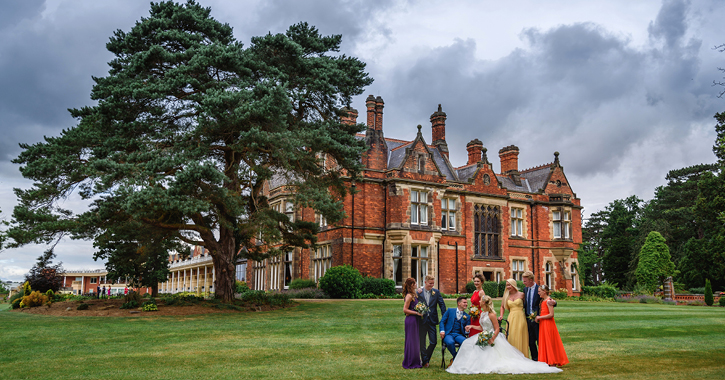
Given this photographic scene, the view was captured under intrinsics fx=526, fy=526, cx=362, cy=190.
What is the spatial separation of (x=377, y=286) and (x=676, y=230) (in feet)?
124

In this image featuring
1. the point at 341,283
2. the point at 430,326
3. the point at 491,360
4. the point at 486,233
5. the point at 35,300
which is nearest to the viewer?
the point at 491,360

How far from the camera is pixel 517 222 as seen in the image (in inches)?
1494

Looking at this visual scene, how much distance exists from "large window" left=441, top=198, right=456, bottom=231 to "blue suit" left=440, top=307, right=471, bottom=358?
2409 centimetres

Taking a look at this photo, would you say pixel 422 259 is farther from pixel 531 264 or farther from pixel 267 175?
pixel 267 175

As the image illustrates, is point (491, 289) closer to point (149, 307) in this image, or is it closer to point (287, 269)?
point (287, 269)

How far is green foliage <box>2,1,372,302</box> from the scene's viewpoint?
55.3 ft

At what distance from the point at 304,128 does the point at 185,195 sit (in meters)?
5.26

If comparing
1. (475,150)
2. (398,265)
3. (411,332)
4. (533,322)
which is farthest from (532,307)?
(475,150)

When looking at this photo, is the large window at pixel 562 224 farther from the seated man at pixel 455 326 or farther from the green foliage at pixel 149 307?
the seated man at pixel 455 326

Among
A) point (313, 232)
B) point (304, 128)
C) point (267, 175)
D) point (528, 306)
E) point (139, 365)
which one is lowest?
point (139, 365)

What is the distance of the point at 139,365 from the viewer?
958 centimetres

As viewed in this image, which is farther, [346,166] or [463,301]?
[346,166]

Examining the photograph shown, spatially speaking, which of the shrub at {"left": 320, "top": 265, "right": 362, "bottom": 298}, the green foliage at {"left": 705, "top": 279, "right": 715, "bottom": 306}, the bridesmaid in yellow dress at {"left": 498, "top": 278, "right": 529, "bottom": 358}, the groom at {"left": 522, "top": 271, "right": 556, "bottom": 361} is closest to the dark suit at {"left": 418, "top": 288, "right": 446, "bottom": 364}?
the bridesmaid in yellow dress at {"left": 498, "top": 278, "right": 529, "bottom": 358}

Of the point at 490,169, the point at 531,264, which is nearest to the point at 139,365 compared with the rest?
the point at 490,169
